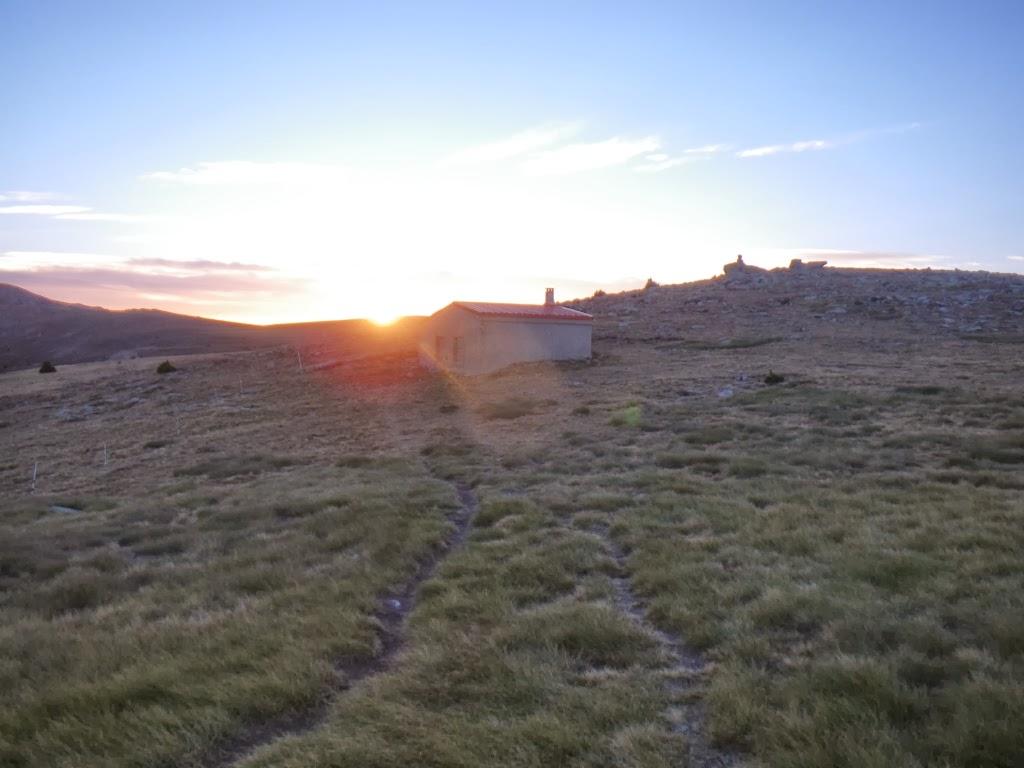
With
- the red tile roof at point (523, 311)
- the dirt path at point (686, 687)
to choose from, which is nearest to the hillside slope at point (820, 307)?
the red tile roof at point (523, 311)

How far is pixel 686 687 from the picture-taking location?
655cm

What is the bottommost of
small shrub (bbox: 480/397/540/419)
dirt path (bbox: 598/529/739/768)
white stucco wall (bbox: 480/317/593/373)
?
dirt path (bbox: 598/529/739/768)

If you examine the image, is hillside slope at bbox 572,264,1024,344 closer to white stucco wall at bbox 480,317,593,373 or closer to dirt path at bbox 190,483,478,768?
white stucco wall at bbox 480,317,593,373

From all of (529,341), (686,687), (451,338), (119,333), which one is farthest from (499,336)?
(119,333)

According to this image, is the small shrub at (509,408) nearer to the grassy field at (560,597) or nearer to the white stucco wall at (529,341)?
the grassy field at (560,597)

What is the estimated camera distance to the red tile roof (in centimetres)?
3769

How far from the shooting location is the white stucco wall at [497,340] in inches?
1484

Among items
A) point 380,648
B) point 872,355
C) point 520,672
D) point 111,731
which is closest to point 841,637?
point 520,672

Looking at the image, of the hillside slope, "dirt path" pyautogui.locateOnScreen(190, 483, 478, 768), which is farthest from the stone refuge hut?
"dirt path" pyautogui.locateOnScreen(190, 483, 478, 768)

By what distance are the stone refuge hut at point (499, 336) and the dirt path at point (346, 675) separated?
26308mm

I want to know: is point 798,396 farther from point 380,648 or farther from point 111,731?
point 111,731

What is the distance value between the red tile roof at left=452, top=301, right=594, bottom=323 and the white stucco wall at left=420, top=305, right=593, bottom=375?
8.2 inches

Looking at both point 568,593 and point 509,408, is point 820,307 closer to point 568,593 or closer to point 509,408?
point 509,408

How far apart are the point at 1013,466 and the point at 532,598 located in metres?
10.8
